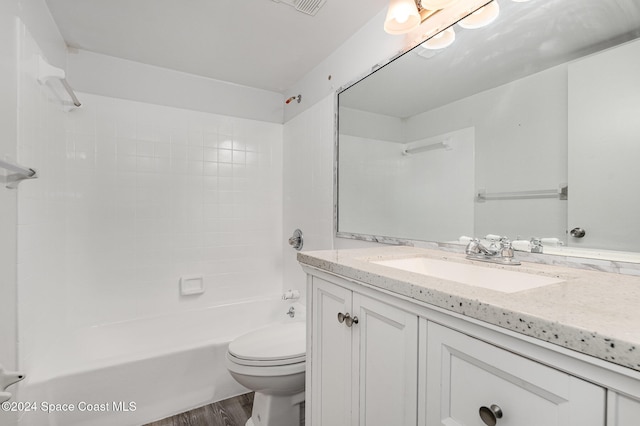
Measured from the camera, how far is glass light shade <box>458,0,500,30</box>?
1.14 m

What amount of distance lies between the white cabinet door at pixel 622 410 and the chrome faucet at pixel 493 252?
1.98 feet

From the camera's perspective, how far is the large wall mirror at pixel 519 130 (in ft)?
2.74

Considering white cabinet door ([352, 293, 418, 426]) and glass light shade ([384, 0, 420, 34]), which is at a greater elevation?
glass light shade ([384, 0, 420, 34])

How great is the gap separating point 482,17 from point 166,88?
2.11 meters

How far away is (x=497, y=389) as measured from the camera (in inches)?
20.6

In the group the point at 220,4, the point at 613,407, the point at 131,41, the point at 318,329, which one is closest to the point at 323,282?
the point at 318,329

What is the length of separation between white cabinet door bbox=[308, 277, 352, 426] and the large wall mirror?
0.62m

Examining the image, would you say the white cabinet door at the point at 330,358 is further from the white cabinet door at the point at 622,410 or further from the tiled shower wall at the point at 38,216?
the tiled shower wall at the point at 38,216

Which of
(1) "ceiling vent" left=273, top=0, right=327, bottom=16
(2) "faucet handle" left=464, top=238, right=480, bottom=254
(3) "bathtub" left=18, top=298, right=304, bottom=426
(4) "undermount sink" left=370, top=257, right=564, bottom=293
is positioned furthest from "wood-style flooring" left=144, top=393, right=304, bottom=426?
(1) "ceiling vent" left=273, top=0, right=327, bottom=16

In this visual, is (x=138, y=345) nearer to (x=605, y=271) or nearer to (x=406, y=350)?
A: (x=406, y=350)

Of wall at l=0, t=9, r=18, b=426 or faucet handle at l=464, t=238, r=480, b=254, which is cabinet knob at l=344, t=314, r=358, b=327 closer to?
A: faucet handle at l=464, t=238, r=480, b=254

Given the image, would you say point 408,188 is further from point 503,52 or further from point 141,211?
point 141,211

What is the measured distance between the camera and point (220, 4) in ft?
5.05

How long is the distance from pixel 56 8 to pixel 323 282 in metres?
2.01
